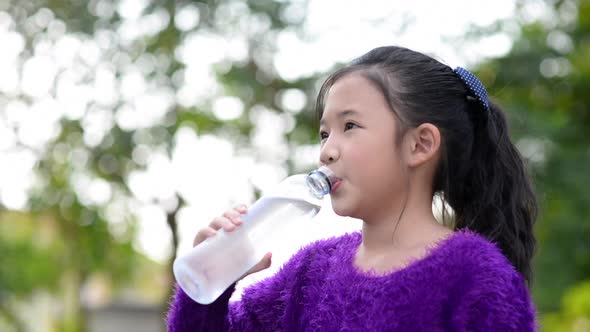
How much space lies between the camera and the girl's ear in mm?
2094

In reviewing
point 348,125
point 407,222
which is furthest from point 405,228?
point 348,125

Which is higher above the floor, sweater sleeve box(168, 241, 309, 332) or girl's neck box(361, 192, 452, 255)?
girl's neck box(361, 192, 452, 255)

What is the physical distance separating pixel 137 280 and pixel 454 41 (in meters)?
13.6

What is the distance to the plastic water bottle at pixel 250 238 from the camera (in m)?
2.05

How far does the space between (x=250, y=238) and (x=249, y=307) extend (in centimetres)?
28

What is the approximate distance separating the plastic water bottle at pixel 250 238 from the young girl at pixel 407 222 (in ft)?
0.12

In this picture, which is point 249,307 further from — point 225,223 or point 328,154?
point 328,154

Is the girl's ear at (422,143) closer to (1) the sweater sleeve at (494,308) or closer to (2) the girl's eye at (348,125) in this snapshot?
(2) the girl's eye at (348,125)

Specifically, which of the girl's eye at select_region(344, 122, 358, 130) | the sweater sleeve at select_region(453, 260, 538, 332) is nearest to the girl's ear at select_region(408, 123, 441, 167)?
the girl's eye at select_region(344, 122, 358, 130)

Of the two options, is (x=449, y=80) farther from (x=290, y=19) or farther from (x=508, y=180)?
(x=290, y=19)

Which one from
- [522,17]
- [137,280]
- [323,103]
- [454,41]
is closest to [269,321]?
[323,103]

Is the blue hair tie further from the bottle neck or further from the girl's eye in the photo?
the bottle neck

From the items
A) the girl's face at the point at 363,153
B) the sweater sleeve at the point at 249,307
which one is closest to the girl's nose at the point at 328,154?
the girl's face at the point at 363,153

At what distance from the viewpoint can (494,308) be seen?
182 centimetres
